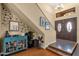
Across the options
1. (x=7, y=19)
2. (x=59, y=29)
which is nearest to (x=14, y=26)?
(x=7, y=19)

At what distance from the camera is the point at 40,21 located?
2.30 m

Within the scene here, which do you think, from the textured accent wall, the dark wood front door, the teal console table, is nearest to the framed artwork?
the textured accent wall

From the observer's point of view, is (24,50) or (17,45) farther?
(17,45)

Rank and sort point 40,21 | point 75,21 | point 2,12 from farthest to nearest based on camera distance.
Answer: point 40,21 → point 2,12 → point 75,21

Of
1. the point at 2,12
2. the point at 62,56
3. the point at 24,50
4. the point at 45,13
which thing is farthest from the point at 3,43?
the point at 62,56

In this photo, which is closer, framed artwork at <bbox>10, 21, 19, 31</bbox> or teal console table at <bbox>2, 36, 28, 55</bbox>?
framed artwork at <bbox>10, 21, 19, 31</bbox>

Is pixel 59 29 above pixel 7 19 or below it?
below

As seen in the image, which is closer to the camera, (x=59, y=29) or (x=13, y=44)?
(x=59, y=29)

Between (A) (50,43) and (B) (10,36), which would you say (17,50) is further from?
(A) (50,43)

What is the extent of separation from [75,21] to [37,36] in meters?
0.88

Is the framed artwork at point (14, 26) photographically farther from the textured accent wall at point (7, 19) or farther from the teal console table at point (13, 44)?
the teal console table at point (13, 44)

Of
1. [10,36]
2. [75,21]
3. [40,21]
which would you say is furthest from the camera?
[40,21]

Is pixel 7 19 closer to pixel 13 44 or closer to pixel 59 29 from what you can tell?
pixel 13 44

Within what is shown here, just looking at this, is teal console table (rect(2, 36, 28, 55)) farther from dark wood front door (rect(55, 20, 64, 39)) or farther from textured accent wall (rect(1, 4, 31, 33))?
dark wood front door (rect(55, 20, 64, 39))
